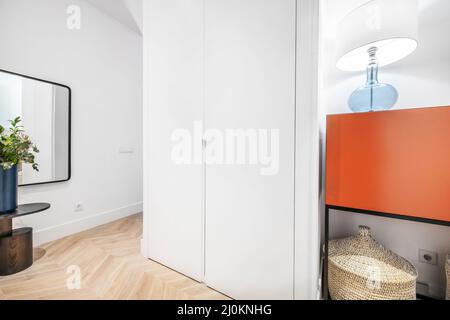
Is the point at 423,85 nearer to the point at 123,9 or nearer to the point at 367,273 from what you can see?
the point at 367,273

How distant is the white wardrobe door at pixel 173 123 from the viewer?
1.55 meters

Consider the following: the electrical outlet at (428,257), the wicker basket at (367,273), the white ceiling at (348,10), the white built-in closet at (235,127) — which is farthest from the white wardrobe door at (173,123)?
the electrical outlet at (428,257)

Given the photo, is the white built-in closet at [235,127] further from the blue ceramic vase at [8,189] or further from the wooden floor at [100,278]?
the blue ceramic vase at [8,189]

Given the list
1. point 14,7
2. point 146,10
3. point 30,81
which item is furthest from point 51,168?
point 146,10

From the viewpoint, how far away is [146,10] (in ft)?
5.99

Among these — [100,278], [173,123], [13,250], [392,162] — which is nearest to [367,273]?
[392,162]

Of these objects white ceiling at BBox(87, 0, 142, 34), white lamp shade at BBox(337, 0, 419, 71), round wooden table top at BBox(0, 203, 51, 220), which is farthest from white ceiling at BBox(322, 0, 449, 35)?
round wooden table top at BBox(0, 203, 51, 220)

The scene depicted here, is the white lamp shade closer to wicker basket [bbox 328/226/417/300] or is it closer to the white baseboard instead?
wicker basket [bbox 328/226/417/300]

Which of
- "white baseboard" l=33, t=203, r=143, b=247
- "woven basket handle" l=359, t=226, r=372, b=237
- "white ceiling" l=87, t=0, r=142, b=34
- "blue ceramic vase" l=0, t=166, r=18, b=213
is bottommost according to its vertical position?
"white baseboard" l=33, t=203, r=143, b=247

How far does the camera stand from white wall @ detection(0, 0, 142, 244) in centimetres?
212

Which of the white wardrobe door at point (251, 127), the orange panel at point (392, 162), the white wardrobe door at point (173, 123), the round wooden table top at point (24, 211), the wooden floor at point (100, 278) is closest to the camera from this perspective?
the orange panel at point (392, 162)

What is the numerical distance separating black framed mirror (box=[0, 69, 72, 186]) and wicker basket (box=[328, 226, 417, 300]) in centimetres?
276

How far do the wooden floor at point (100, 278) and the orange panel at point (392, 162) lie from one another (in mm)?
1096
